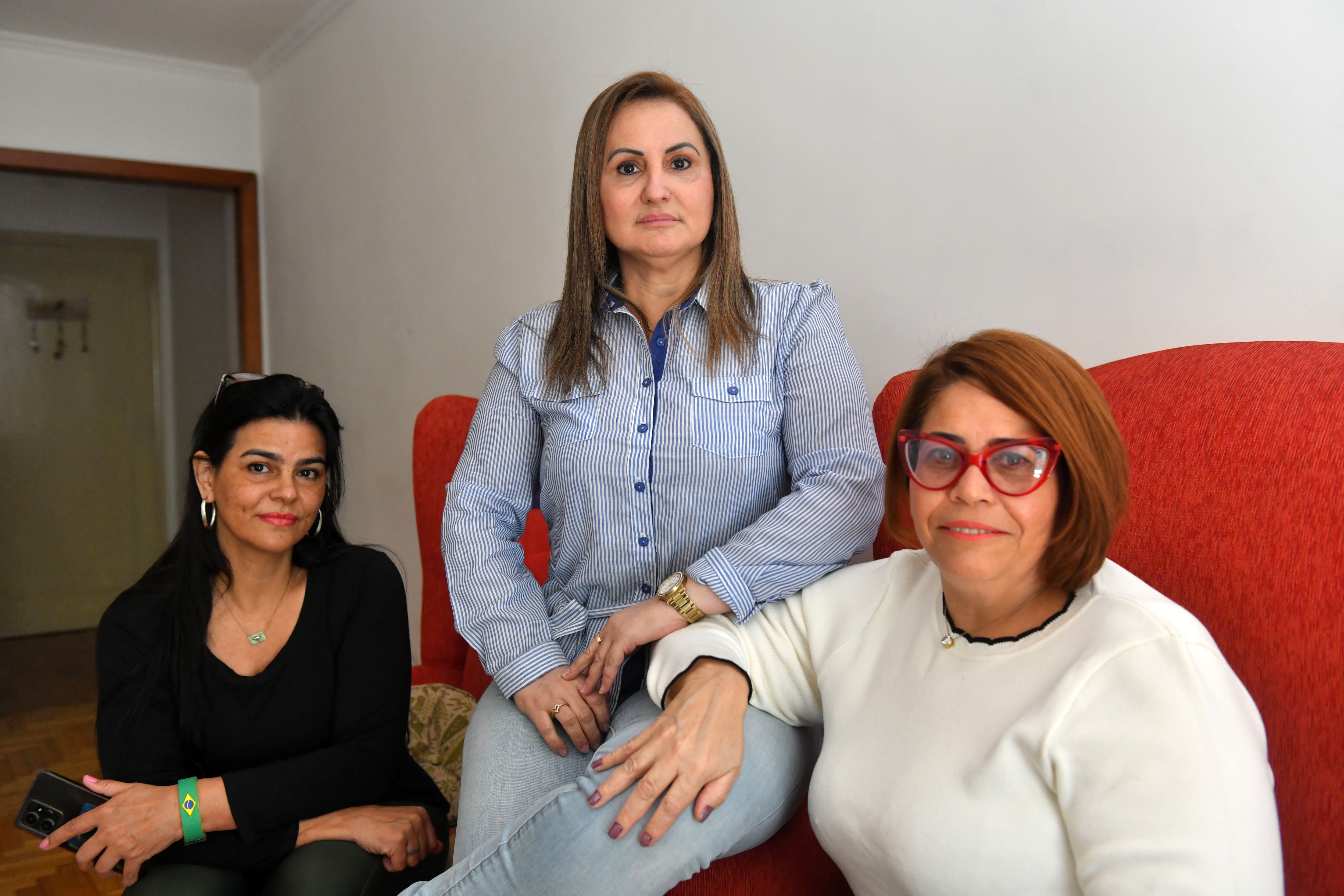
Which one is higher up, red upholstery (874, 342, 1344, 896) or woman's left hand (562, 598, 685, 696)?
red upholstery (874, 342, 1344, 896)

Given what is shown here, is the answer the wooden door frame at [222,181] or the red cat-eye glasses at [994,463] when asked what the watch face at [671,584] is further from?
the wooden door frame at [222,181]

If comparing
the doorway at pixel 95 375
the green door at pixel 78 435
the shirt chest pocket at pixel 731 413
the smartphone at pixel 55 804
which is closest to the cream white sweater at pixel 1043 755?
the shirt chest pocket at pixel 731 413

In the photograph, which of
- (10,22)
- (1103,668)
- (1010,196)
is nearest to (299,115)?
(10,22)

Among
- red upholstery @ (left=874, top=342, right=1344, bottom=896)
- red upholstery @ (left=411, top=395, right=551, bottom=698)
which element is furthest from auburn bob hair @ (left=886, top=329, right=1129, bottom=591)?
red upholstery @ (left=411, top=395, right=551, bottom=698)

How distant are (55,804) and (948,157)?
5.74 ft

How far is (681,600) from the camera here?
134 centimetres

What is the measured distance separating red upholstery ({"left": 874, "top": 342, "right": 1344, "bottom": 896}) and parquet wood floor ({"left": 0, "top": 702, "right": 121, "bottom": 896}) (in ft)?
8.55

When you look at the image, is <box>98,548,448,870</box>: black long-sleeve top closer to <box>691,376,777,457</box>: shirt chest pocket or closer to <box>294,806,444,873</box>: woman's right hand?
<box>294,806,444,873</box>: woman's right hand

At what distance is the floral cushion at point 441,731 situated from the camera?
221cm

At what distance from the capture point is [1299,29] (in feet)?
4.10

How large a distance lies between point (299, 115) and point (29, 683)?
288cm

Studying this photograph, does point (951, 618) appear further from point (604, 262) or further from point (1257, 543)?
point (604, 262)

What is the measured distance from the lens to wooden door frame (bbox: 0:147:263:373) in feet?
14.3

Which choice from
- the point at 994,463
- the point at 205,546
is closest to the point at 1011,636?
the point at 994,463
